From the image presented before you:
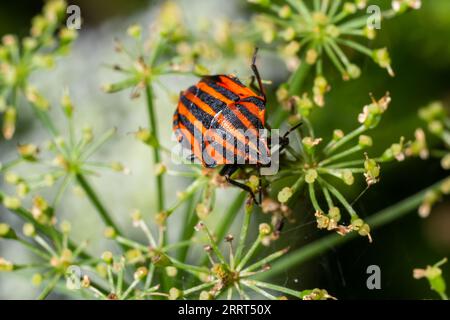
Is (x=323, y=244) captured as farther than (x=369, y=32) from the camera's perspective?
Yes

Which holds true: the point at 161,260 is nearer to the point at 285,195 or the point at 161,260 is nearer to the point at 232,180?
the point at 232,180

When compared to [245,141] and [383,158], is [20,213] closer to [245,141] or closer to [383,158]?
[245,141]

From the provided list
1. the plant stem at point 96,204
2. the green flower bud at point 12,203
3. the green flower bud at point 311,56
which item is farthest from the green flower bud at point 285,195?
the green flower bud at point 12,203

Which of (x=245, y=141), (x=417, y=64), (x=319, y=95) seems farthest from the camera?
(x=417, y=64)

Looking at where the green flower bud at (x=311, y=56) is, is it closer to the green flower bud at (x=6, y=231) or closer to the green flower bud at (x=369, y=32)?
the green flower bud at (x=369, y=32)

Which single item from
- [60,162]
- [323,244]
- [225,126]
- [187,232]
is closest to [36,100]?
[60,162]

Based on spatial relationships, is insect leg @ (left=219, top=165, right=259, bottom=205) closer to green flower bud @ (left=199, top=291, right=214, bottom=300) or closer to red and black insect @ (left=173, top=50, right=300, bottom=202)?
red and black insect @ (left=173, top=50, right=300, bottom=202)

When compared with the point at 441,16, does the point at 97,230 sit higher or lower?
lower
